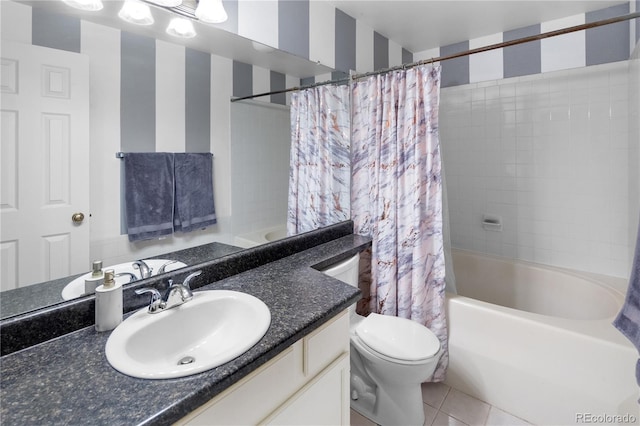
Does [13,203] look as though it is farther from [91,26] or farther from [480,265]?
[480,265]

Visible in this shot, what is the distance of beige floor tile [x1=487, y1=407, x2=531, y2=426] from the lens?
1683mm

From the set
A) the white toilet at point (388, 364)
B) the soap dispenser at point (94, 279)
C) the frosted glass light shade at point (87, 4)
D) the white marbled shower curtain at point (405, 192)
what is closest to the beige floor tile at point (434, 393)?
the white marbled shower curtain at point (405, 192)

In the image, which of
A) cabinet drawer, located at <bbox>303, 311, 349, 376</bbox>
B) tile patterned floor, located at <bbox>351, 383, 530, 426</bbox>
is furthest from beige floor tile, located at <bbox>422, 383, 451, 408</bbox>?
cabinet drawer, located at <bbox>303, 311, 349, 376</bbox>

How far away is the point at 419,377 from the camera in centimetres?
154

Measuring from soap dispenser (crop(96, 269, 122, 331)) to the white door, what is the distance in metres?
0.18

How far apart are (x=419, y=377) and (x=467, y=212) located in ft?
6.01

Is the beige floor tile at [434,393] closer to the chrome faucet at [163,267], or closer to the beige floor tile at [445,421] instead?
the beige floor tile at [445,421]

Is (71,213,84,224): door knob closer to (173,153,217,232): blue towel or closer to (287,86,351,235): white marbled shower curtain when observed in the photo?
(173,153,217,232): blue towel

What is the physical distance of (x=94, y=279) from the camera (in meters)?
1.09

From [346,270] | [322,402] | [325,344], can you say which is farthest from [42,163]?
[346,270]

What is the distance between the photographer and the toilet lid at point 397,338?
4.99ft

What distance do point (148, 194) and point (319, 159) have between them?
1.10 m

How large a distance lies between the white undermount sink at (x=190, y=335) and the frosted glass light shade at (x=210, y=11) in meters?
1.15

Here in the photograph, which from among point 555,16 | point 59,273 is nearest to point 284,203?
point 59,273
